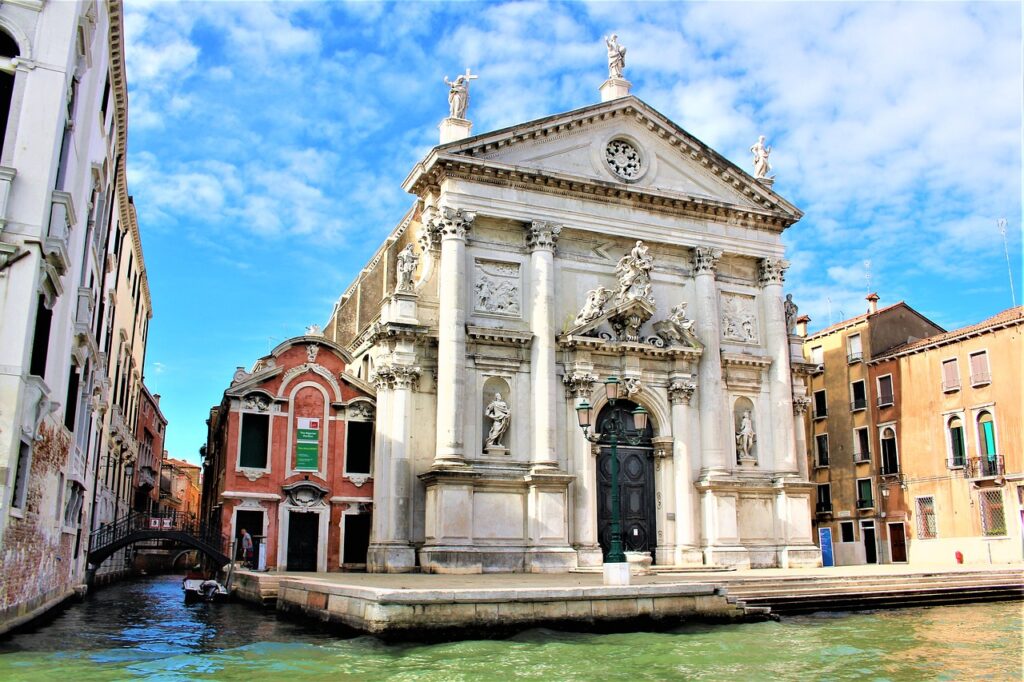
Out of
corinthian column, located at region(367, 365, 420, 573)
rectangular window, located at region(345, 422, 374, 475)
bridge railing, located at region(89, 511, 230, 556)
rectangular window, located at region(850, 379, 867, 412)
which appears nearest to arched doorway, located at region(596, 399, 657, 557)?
corinthian column, located at region(367, 365, 420, 573)

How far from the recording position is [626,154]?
3025 cm

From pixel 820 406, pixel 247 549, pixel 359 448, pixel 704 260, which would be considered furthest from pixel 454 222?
pixel 820 406

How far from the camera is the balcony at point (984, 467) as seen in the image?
33531 millimetres

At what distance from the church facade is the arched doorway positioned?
0.06 meters

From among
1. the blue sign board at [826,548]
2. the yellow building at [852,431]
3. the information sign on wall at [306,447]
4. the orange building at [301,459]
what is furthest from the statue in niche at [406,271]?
the yellow building at [852,431]

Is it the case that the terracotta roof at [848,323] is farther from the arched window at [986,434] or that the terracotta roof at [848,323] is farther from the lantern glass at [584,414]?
the lantern glass at [584,414]

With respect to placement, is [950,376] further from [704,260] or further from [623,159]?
[623,159]

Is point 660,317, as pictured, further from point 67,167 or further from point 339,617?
point 67,167

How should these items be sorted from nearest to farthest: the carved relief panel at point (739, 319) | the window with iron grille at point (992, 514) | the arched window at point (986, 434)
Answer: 1. the carved relief panel at point (739, 319)
2. the window with iron grille at point (992, 514)
3. the arched window at point (986, 434)

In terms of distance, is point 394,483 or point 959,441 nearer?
point 394,483

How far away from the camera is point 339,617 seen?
53.1 ft

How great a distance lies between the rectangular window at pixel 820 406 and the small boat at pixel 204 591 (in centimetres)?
2824

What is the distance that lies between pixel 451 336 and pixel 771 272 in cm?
1164

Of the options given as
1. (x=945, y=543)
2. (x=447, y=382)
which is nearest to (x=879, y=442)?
(x=945, y=543)
